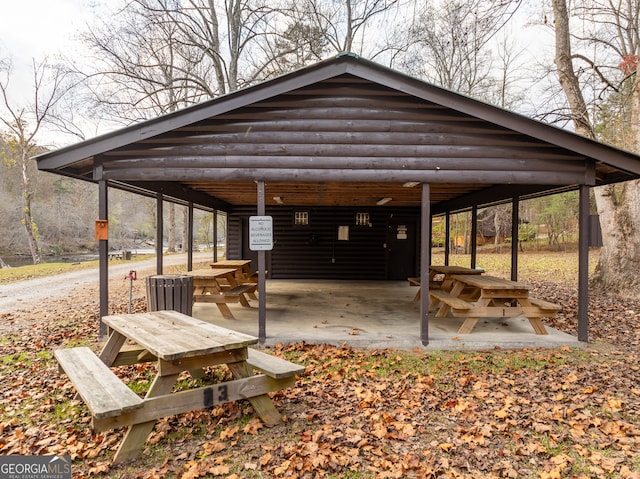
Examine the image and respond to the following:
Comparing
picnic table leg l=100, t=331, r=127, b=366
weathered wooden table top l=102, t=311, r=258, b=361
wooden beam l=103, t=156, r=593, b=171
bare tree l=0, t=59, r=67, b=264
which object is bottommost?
picnic table leg l=100, t=331, r=127, b=366

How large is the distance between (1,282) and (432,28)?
1920 cm

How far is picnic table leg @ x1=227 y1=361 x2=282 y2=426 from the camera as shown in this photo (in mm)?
3086

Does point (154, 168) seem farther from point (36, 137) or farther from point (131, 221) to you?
point (131, 221)

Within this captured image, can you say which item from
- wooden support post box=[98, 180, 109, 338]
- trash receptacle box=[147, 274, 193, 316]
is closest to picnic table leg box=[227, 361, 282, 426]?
trash receptacle box=[147, 274, 193, 316]

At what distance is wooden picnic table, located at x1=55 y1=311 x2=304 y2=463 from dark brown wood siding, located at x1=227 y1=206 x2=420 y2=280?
8740mm

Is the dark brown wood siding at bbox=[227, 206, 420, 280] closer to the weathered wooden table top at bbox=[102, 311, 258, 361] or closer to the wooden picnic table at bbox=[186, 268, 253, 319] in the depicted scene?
the wooden picnic table at bbox=[186, 268, 253, 319]

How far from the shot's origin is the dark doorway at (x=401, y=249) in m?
12.3

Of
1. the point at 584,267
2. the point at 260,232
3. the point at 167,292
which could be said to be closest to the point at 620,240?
the point at 584,267

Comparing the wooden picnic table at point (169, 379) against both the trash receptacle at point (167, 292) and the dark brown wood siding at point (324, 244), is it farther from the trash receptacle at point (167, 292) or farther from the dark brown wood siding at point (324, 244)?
the dark brown wood siding at point (324, 244)

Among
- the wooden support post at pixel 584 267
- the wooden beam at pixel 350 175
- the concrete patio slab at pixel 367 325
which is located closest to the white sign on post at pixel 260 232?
the wooden beam at pixel 350 175

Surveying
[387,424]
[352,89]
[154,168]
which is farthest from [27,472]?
[352,89]

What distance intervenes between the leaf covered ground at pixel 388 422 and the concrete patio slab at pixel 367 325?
1.09ft

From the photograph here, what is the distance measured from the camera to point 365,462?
2.61 metres

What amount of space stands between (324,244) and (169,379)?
9614mm
